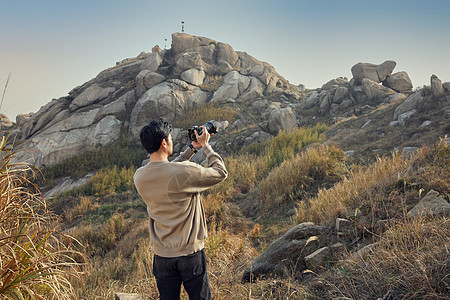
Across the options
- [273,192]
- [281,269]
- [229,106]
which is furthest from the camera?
[229,106]

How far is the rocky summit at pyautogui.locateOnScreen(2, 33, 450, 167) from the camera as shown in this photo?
14486 millimetres

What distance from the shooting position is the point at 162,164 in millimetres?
2178

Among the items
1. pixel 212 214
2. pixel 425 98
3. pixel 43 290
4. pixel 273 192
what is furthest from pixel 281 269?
pixel 425 98

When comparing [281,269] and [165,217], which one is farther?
[281,269]

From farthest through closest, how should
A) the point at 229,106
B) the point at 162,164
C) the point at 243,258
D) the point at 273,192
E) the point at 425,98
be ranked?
the point at 229,106 < the point at 425,98 < the point at 273,192 < the point at 243,258 < the point at 162,164

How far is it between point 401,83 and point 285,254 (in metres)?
25.7

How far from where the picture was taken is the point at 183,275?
7.06 ft

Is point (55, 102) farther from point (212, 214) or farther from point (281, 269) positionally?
point (281, 269)

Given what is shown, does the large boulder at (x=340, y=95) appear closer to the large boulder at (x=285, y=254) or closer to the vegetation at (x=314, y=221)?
the vegetation at (x=314, y=221)

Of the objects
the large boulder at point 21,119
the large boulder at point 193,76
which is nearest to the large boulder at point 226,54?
the large boulder at point 193,76

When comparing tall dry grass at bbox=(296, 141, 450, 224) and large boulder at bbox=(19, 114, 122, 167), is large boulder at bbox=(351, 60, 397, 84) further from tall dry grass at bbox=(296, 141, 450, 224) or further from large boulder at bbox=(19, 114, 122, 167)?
large boulder at bbox=(19, 114, 122, 167)

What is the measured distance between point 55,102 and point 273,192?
23176 mm

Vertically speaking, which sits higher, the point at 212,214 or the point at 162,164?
the point at 162,164

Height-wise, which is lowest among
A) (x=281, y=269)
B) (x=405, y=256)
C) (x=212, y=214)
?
(x=212, y=214)
